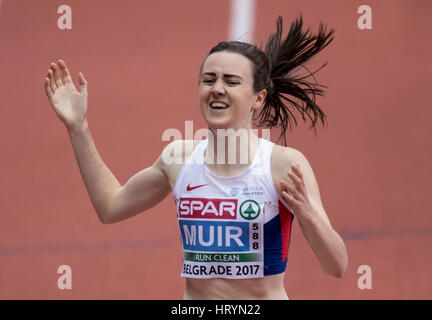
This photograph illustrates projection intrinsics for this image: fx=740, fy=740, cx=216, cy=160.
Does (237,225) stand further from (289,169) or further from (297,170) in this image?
(297,170)

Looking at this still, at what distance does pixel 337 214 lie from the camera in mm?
7895

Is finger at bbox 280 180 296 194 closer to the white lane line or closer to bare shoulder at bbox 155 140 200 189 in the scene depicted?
bare shoulder at bbox 155 140 200 189

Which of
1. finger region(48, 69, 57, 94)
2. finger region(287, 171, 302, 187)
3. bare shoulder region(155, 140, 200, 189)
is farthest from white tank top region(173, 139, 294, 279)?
finger region(48, 69, 57, 94)

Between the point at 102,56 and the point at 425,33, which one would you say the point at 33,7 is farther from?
the point at 425,33

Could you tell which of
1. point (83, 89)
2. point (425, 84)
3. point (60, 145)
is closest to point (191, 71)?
point (60, 145)

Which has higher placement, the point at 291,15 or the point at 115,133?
the point at 291,15

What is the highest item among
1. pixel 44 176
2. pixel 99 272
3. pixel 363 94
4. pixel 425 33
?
pixel 425 33

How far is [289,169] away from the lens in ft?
11.7

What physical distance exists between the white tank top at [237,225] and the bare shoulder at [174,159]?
159mm

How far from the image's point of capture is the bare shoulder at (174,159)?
3824 millimetres

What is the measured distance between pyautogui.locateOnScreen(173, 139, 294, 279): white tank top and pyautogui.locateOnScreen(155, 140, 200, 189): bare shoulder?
0.16m

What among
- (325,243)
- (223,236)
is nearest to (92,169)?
(223,236)

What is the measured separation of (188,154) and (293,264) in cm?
359

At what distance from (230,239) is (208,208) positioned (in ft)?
0.61
